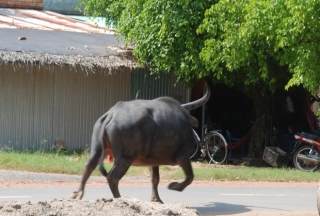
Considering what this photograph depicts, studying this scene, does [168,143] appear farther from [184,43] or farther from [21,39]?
[21,39]

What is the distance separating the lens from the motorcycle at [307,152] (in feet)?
61.1

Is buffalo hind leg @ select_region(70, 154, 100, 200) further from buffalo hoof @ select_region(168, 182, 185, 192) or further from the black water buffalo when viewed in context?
buffalo hoof @ select_region(168, 182, 185, 192)

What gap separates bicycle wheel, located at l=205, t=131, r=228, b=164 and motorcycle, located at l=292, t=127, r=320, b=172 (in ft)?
6.69

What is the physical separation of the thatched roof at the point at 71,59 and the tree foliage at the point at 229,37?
0.60 metres

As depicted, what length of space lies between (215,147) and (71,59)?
15.3 feet

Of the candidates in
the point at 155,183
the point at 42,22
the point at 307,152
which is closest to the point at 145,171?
the point at 307,152

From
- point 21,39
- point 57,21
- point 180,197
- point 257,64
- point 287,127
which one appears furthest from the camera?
point 57,21

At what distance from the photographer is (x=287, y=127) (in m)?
22.6

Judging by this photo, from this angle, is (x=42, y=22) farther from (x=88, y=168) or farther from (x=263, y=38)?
(x=88, y=168)

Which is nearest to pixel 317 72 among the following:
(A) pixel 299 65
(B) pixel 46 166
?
(A) pixel 299 65

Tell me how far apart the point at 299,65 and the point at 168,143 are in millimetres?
6835

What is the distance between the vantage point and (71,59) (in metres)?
18.6

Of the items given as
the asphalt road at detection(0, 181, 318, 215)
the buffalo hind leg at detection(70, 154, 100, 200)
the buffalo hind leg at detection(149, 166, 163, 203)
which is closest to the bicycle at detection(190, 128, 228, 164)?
the asphalt road at detection(0, 181, 318, 215)

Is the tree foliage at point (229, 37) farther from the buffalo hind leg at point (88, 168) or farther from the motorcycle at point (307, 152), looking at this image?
the buffalo hind leg at point (88, 168)
